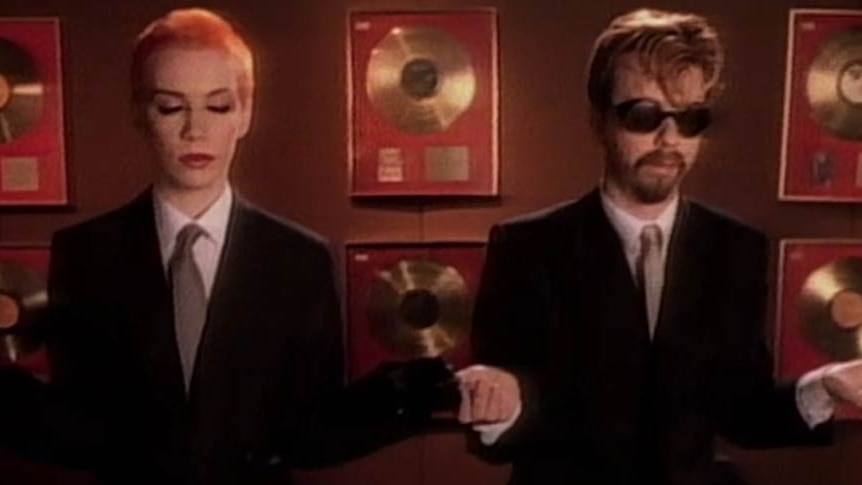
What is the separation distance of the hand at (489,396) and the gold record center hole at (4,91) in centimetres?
62

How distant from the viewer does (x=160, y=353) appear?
167 cm

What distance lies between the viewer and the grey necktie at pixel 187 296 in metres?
1.67

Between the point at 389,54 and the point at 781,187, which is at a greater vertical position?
the point at 389,54

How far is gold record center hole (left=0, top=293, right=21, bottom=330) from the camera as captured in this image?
169cm

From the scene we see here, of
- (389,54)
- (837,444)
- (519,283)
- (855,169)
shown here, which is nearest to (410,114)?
(389,54)

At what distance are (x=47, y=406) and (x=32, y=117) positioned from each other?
0.34 meters

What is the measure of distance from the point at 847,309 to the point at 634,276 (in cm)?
26

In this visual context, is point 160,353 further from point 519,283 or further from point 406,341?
point 519,283

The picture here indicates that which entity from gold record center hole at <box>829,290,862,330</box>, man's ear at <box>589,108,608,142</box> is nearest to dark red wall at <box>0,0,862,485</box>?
man's ear at <box>589,108,608,142</box>

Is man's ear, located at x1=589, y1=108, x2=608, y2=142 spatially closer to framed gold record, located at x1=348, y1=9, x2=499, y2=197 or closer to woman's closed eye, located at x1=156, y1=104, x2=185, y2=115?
framed gold record, located at x1=348, y1=9, x2=499, y2=197

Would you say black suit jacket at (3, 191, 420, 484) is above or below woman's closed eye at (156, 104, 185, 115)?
below

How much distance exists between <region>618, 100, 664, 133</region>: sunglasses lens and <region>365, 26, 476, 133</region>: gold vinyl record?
178 millimetres

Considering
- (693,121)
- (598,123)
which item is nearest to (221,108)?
(598,123)

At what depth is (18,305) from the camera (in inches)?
66.6
